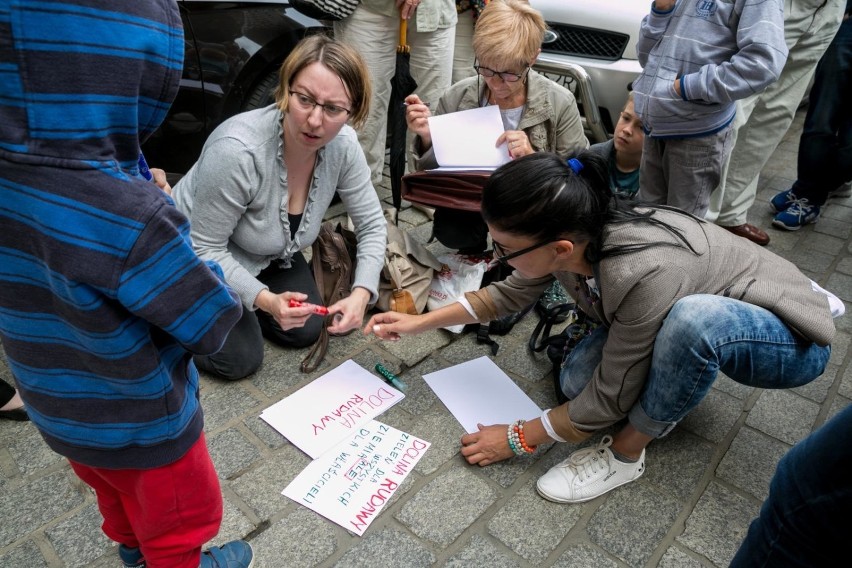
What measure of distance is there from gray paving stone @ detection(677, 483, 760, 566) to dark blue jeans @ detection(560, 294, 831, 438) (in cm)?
29

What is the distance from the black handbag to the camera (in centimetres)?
299

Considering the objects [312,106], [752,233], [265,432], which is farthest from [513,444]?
[752,233]

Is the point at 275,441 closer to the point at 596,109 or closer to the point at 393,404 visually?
the point at 393,404

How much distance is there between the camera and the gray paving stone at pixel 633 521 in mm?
1807

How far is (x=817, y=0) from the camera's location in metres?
3.10

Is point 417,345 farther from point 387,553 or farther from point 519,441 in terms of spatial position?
point 387,553

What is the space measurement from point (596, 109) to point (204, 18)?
7.74ft

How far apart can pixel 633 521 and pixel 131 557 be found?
143 centimetres

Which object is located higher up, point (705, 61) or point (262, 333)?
point (705, 61)

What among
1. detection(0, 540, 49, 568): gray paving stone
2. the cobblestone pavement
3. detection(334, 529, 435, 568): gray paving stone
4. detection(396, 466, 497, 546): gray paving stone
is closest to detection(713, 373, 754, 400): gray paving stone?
the cobblestone pavement

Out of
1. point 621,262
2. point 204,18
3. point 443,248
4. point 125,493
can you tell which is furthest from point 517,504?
point 204,18

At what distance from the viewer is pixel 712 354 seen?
1.77 meters

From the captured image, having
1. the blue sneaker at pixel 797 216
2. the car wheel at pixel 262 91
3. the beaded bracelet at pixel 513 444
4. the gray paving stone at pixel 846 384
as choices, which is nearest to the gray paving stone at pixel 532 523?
the beaded bracelet at pixel 513 444

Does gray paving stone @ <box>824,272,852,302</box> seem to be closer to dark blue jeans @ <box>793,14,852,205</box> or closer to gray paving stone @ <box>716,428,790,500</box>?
dark blue jeans @ <box>793,14,852,205</box>
